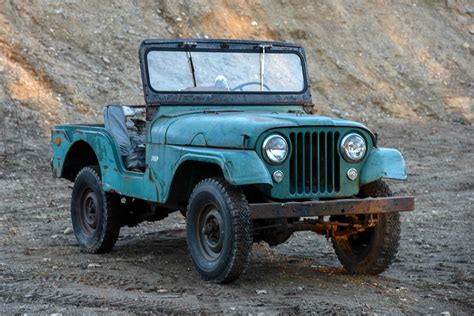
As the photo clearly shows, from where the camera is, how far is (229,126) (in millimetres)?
7348

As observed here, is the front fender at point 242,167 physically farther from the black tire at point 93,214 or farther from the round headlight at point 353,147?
the black tire at point 93,214

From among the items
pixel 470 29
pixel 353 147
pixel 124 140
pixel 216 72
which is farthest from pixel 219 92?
pixel 470 29

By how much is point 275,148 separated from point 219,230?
0.78m

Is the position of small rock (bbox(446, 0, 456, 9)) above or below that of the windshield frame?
above

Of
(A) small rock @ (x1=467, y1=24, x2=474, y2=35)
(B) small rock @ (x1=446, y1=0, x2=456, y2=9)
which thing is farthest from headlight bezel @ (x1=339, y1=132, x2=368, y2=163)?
(B) small rock @ (x1=446, y1=0, x2=456, y2=9)

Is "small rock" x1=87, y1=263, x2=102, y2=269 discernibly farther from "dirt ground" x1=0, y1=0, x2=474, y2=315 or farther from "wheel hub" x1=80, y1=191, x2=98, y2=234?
"wheel hub" x1=80, y1=191, x2=98, y2=234

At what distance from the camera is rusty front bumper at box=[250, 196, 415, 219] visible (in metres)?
6.99

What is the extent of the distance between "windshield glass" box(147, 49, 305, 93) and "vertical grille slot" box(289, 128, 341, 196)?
1484mm

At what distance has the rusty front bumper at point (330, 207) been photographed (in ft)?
22.9

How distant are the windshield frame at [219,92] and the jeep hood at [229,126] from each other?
483 mm

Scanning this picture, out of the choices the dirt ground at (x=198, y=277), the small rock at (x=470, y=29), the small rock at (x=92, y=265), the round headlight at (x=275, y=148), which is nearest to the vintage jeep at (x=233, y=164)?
the round headlight at (x=275, y=148)

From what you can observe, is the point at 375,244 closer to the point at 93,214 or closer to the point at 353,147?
the point at 353,147

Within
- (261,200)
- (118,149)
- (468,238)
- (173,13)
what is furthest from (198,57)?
(173,13)

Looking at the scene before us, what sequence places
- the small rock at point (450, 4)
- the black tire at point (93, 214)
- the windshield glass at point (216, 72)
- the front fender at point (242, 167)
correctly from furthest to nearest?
the small rock at point (450, 4) < the black tire at point (93, 214) < the windshield glass at point (216, 72) < the front fender at point (242, 167)
